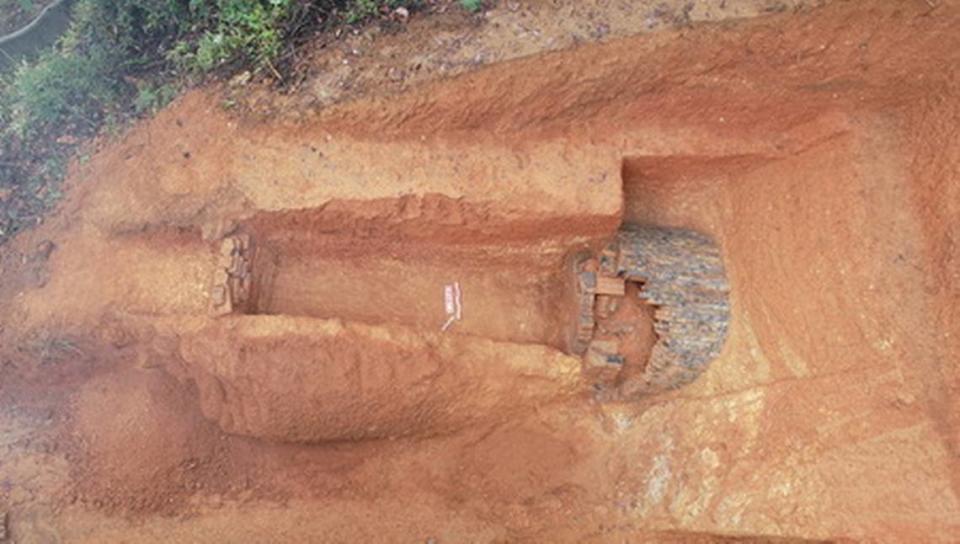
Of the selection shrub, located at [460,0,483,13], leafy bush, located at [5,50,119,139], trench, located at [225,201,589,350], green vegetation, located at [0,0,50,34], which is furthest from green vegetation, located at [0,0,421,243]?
trench, located at [225,201,589,350]

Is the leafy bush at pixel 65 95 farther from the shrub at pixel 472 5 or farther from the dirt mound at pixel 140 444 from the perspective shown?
the shrub at pixel 472 5

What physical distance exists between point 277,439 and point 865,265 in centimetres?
450

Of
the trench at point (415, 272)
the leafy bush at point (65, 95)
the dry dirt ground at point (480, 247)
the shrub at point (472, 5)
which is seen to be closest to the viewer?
the dry dirt ground at point (480, 247)

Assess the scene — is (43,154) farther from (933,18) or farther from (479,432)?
(933,18)

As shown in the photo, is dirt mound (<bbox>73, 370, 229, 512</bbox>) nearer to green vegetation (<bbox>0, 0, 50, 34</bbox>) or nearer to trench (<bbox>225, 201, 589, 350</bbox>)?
trench (<bbox>225, 201, 589, 350</bbox>)

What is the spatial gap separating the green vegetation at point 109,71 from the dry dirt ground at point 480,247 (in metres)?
0.22

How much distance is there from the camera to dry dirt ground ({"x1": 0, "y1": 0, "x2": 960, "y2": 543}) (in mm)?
4684

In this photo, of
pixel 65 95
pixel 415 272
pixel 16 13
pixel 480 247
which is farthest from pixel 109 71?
pixel 480 247

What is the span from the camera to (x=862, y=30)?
182 inches

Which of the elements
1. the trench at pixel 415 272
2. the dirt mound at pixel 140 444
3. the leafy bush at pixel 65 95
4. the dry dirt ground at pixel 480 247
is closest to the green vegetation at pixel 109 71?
the leafy bush at pixel 65 95

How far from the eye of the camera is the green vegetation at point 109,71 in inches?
197

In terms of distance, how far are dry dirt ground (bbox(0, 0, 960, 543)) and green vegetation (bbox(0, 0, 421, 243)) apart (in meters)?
0.22

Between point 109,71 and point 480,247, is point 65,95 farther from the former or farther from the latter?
point 480,247

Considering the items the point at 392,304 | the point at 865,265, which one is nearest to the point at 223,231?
the point at 392,304
